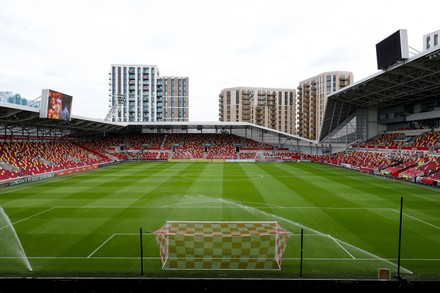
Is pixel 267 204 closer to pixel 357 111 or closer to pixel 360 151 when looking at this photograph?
pixel 360 151

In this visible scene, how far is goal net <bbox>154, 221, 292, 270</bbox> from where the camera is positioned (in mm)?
10445

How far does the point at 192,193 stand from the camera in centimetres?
2439

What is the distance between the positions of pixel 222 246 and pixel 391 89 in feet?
128

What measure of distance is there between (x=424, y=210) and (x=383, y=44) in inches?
749

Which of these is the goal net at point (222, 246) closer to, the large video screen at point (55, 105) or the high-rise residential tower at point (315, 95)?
the large video screen at point (55, 105)

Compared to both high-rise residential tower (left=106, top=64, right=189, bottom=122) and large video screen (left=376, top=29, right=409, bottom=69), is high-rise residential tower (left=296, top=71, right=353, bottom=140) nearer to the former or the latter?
high-rise residential tower (left=106, top=64, right=189, bottom=122)

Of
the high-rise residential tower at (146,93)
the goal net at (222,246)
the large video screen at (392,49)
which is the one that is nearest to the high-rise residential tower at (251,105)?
the high-rise residential tower at (146,93)

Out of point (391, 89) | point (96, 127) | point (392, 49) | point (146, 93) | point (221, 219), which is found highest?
point (146, 93)

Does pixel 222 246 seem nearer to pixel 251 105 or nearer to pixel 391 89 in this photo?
pixel 391 89

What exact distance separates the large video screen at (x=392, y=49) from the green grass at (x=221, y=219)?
40.7ft

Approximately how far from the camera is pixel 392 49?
28969mm

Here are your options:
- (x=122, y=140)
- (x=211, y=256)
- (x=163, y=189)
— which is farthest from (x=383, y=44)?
(x=122, y=140)

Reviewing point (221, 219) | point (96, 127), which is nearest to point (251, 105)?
point (96, 127)

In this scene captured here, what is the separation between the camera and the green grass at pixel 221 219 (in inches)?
416
